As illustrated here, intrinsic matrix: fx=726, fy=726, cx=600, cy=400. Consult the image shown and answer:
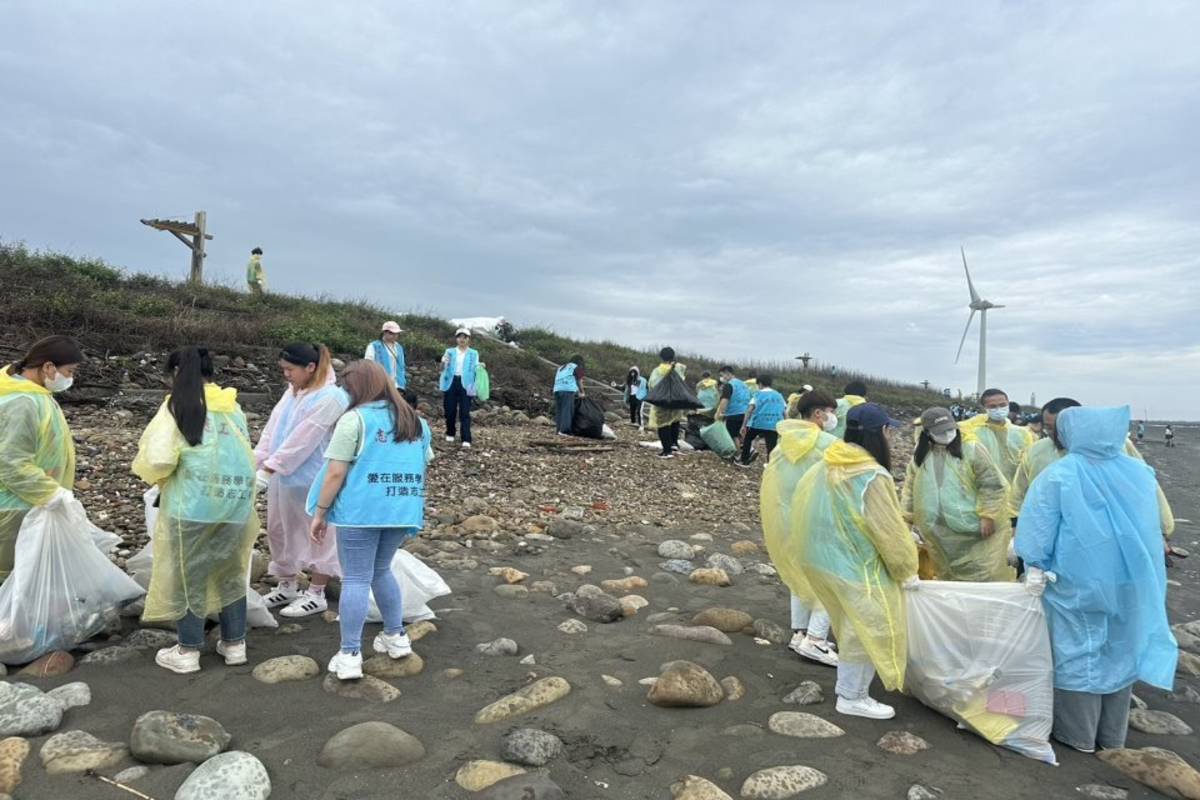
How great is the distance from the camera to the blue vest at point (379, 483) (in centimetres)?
340

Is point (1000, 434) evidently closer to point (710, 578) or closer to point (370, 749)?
point (710, 578)

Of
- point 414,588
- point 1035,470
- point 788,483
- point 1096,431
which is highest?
point 1096,431

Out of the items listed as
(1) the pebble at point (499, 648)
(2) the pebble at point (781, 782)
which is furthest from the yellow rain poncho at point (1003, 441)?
(1) the pebble at point (499, 648)

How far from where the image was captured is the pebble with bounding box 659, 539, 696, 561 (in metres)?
6.54

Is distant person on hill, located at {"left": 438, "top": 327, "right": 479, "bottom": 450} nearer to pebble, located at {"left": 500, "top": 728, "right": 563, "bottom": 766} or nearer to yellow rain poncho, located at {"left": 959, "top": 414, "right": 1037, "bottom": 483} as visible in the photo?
yellow rain poncho, located at {"left": 959, "top": 414, "right": 1037, "bottom": 483}

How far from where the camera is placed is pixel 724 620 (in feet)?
15.4

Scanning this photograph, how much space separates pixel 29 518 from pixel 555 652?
8.87 ft

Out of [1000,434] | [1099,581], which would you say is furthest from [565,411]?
[1099,581]

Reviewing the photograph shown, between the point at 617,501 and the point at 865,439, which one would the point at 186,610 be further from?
the point at 617,501

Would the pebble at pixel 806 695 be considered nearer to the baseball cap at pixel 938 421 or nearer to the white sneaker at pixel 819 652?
the white sneaker at pixel 819 652

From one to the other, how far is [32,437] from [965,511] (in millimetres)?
5206

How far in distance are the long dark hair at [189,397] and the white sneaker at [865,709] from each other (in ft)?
10.9

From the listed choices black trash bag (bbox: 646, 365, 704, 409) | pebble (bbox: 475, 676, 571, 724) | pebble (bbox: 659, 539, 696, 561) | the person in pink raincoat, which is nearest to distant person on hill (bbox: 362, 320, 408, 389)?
pebble (bbox: 659, 539, 696, 561)

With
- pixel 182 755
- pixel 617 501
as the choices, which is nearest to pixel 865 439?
pixel 182 755
